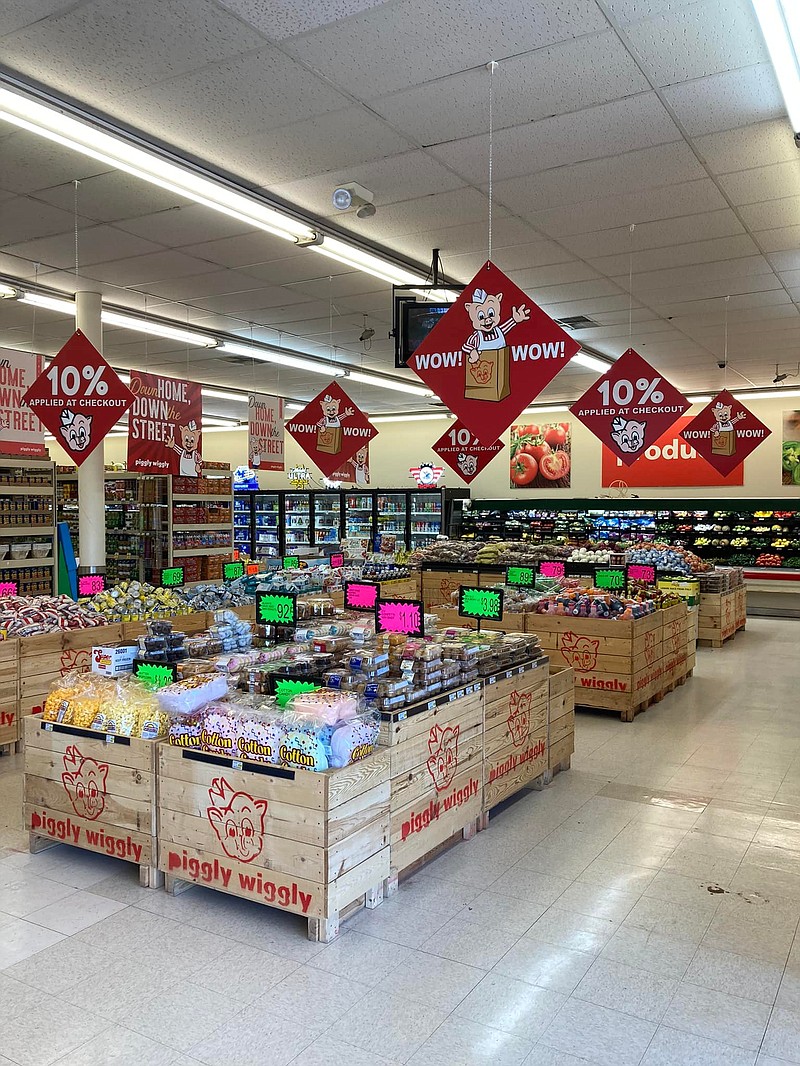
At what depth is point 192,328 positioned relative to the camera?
10.1m

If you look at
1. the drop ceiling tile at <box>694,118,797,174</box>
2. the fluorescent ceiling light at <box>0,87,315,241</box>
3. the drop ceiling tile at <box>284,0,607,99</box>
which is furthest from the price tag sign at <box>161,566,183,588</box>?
the drop ceiling tile at <box>694,118,797,174</box>

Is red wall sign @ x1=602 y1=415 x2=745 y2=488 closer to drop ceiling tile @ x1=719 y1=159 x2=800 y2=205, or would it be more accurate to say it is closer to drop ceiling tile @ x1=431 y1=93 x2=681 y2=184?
drop ceiling tile @ x1=719 y1=159 x2=800 y2=205

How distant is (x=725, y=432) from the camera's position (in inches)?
415

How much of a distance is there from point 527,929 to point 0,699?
13.2ft

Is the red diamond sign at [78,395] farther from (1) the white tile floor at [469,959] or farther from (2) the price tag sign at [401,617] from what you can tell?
(1) the white tile floor at [469,959]

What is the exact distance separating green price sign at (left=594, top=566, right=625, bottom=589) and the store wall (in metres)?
8.14

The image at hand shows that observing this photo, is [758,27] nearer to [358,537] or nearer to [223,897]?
[223,897]

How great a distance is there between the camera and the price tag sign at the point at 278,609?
5.29 meters

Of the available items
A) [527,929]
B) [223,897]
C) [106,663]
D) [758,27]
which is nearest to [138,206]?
[106,663]

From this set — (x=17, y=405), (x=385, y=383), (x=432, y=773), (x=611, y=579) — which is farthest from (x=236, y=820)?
(x=385, y=383)

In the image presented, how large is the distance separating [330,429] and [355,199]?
3299 millimetres

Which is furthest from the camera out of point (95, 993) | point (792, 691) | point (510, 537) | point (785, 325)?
point (510, 537)

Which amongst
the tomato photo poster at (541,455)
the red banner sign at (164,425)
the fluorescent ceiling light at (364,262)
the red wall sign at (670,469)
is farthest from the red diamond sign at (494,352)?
the tomato photo poster at (541,455)

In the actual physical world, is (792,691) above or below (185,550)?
below
